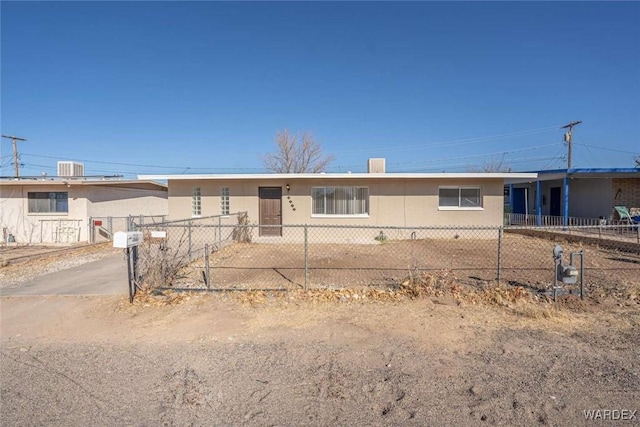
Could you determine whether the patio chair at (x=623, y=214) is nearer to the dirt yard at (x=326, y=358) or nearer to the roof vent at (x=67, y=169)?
the dirt yard at (x=326, y=358)

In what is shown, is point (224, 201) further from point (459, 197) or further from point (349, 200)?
point (459, 197)

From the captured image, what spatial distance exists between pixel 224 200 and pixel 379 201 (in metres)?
6.11

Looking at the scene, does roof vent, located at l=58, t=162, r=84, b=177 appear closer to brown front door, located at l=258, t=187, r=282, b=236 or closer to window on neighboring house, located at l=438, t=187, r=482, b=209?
brown front door, located at l=258, t=187, r=282, b=236

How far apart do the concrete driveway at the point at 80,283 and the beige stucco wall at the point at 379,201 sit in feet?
17.5

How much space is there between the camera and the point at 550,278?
716cm

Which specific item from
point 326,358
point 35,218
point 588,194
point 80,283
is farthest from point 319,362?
point 588,194

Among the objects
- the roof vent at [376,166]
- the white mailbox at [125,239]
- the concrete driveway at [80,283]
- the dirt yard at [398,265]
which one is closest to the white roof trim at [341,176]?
the roof vent at [376,166]

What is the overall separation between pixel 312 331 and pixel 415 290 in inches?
81.2

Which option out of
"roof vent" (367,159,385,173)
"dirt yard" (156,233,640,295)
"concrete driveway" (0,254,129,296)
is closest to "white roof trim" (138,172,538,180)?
"roof vent" (367,159,385,173)

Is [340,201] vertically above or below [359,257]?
above

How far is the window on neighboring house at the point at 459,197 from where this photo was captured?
46.9 ft

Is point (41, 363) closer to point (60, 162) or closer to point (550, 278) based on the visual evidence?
point (550, 278)

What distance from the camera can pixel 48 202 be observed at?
1593 centimetres

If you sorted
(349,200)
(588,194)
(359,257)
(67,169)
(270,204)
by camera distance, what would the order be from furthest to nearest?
(588,194)
(67,169)
(270,204)
(349,200)
(359,257)
